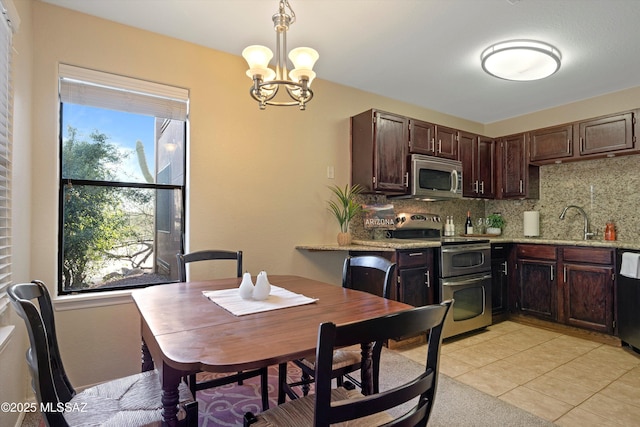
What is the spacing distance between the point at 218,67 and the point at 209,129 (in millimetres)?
534

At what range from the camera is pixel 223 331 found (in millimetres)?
1135

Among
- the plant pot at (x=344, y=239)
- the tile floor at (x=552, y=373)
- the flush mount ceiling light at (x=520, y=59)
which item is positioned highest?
the flush mount ceiling light at (x=520, y=59)

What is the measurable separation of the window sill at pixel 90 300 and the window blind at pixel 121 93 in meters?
1.32

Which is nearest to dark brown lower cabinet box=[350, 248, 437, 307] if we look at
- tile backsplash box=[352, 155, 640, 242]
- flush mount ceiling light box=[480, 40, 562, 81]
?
tile backsplash box=[352, 155, 640, 242]

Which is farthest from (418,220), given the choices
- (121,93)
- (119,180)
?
(121,93)

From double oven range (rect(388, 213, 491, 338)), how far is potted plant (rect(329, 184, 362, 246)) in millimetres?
610

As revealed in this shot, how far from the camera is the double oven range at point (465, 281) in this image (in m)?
3.24

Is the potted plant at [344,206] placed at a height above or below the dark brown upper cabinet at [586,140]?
below

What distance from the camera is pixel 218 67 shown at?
9.15 feet

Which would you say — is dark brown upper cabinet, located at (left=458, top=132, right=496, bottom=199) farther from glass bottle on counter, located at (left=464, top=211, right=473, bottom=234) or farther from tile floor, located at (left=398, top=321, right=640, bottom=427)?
tile floor, located at (left=398, top=321, right=640, bottom=427)

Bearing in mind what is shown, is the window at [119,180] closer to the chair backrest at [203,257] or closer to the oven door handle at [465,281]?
the chair backrest at [203,257]

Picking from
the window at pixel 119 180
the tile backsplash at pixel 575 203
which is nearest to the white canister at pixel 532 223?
the tile backsplash at pixel 575 203

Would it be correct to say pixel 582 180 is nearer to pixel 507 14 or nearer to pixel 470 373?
pixel 507 14

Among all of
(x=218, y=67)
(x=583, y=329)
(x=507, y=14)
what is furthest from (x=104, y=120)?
(x=583, y=329)
